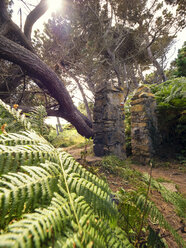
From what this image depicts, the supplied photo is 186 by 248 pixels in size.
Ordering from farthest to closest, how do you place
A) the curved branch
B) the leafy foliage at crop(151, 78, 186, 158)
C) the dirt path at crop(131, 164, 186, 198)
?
1. the curved branch
2. the leafy foliage at crop(151, 78, 186, 158)
3. the dirt path at crop(131, 164, 186, 198)

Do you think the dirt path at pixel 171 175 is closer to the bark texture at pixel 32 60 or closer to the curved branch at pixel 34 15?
the bark texture at pixel 32 60

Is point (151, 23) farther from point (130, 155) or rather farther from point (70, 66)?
point (130, 155)

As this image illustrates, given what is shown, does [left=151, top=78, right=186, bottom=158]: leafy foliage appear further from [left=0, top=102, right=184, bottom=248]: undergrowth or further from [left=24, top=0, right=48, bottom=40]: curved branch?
[left=24, top=0, right=48, bottom=40]: curved branch

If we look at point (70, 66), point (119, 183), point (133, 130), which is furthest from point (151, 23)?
point (119, 183)

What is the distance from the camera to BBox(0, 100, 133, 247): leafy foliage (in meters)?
0.26

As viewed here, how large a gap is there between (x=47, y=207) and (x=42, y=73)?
11.1 ft

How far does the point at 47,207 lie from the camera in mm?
343

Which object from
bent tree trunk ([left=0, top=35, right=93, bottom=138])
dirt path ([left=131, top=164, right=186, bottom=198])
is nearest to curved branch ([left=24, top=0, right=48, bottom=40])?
bent tree trunk ([left=0, top=35, right=93, bottom=138])

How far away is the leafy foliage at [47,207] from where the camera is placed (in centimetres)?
26

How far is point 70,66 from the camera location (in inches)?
235

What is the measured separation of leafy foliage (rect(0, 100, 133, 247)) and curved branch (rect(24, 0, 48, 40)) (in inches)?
201

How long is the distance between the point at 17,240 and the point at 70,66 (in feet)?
21.4

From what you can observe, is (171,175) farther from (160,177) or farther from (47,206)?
(47,206)

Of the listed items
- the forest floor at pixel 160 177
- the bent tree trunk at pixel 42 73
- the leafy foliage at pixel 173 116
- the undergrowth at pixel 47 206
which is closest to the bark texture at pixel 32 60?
the bent tree trunk at pixel 42 73
